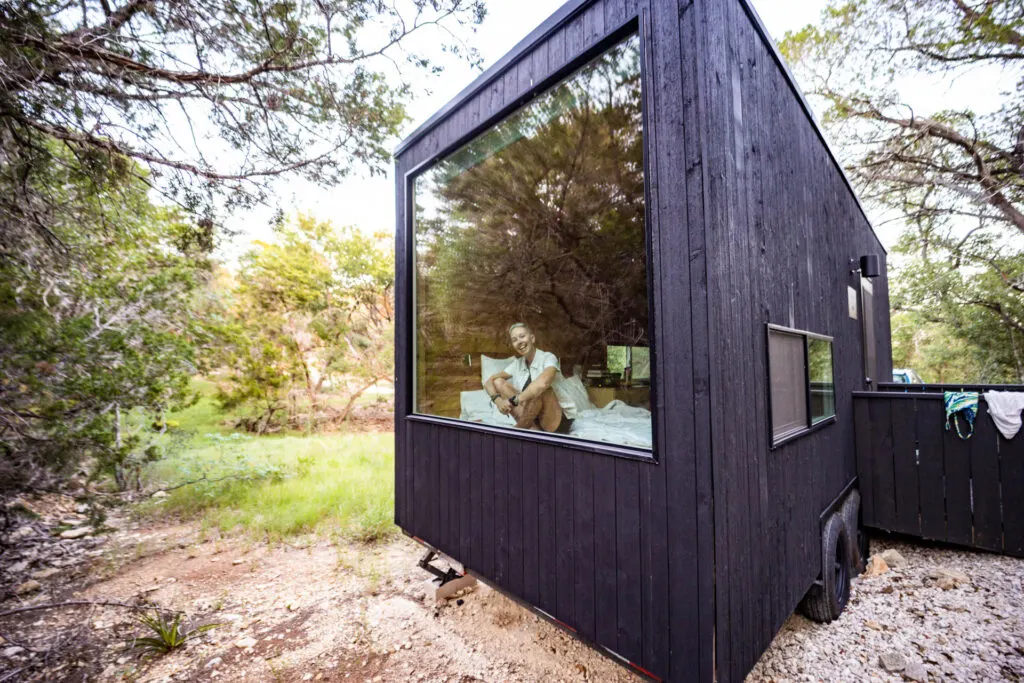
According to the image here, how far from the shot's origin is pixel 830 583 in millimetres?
2592

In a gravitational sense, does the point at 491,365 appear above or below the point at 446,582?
above

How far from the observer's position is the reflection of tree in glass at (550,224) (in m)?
2.00

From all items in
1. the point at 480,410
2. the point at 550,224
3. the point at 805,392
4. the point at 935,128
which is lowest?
the point at 480,410

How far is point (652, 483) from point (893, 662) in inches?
77.6

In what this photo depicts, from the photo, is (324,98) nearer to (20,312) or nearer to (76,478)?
(20,312)

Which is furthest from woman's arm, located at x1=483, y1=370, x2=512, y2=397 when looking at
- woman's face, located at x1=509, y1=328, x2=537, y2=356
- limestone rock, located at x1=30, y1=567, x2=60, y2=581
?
limestone rock, located at x1=30, y1=567, x2=60, y2=581

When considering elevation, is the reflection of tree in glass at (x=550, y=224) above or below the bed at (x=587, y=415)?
above

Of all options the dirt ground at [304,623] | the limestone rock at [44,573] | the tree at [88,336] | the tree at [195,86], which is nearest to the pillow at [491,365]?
the dirt ground at [304,623]

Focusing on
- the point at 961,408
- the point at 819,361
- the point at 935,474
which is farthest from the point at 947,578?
the point at 819,361

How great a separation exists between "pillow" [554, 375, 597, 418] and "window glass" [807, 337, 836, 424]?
4.63 feet

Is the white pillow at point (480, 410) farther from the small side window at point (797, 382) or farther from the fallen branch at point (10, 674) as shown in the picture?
the fallen branch at point (10, 674)

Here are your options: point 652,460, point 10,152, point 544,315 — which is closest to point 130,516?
point 10,152

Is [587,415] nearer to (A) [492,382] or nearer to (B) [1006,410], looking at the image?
(A) [492,382]

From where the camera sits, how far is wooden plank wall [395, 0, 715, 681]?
4.93ft
